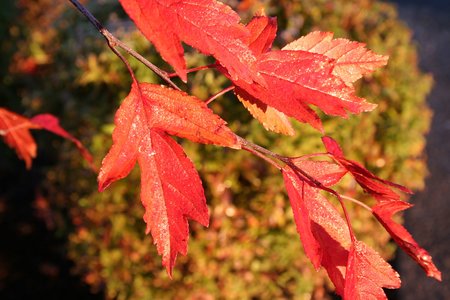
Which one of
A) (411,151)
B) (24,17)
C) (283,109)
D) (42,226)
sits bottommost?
(42,226)

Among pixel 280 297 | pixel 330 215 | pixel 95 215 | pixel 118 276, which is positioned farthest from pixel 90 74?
pixel 330 215

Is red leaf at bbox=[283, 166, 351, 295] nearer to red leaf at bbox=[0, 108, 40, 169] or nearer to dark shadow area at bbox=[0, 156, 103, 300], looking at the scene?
red leaf at bbox=[0, 108, 40, 169]

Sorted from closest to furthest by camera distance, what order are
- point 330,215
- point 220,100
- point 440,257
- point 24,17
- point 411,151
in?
1. point 330,215
2. point 220,100
3. point 411,151
4. point 440,257
5. point 24,17

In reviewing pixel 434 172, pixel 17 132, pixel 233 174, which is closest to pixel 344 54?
pixel 17 132

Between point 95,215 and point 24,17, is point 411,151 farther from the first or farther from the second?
point 24,17

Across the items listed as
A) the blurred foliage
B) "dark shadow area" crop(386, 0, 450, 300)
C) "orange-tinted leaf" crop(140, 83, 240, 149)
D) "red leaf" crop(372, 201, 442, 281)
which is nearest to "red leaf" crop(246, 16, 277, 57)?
"orange-tinted leaf" crop(140, 83, 240, 149)

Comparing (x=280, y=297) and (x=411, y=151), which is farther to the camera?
(x=411, y=151)

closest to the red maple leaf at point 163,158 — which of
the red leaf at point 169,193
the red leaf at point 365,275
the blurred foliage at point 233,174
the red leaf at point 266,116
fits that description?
the red leaf at point 169,193
